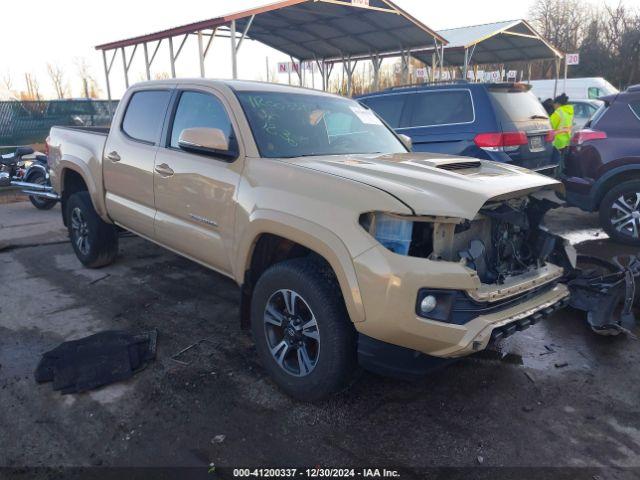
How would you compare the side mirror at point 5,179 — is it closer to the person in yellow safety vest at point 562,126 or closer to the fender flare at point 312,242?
the fender flare at point 312,242

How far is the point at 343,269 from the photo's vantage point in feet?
8.68

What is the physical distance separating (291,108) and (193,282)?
232 centimetres

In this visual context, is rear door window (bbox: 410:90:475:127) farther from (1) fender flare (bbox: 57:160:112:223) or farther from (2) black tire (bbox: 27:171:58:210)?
(2) black tire (bbox: 27:171:58:210)

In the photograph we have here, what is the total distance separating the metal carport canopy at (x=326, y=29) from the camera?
45.7ft

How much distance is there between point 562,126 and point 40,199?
9.52 metres

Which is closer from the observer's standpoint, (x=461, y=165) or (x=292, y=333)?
(x=292, y=333)

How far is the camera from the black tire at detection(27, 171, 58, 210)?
9.40 metres

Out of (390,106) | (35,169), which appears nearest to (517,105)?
(390,106)

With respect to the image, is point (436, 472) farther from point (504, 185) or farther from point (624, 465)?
point (504, 185)

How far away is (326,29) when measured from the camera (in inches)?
679

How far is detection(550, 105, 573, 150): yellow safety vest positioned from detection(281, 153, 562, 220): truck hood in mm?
5399

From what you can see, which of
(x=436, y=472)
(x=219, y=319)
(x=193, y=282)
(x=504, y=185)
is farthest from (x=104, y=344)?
(x=504, y=185)

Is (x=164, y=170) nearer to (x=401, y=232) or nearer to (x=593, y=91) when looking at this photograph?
(x=401, y=232)

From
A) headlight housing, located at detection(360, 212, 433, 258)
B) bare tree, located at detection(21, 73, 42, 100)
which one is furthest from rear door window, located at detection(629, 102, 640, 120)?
bare tree, located at detection(21, 73, 42, 100)
